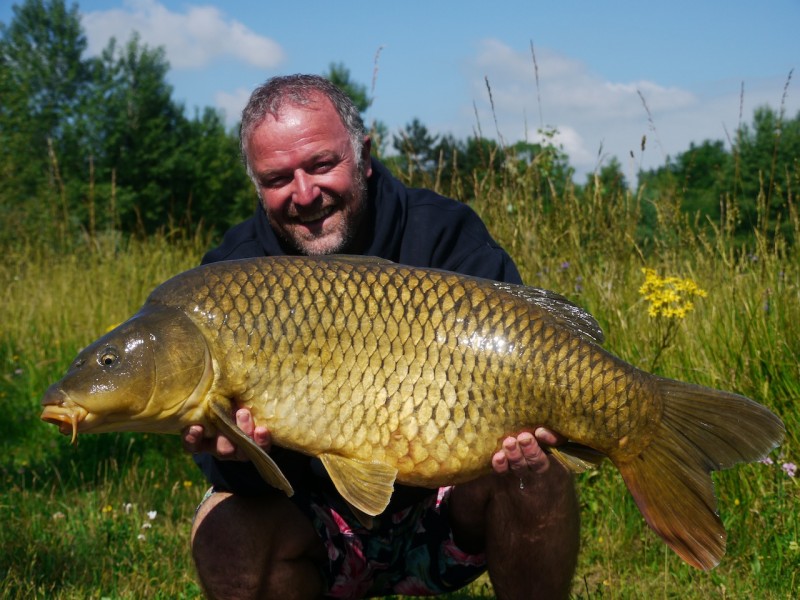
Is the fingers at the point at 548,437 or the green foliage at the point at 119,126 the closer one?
the fingers at the point at 548,437

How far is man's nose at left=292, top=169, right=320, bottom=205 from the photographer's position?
2.21 metres

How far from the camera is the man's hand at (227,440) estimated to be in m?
1.64

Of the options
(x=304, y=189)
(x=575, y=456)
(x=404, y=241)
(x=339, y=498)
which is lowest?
(x=339, y=498)

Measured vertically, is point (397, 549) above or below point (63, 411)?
below

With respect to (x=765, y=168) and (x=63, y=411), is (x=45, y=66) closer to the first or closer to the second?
(x=765, y=168)

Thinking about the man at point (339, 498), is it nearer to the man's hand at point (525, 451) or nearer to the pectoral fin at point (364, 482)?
the man's hand at point (525, 451)

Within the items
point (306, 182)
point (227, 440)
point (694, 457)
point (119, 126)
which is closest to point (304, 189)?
point (306, 182)

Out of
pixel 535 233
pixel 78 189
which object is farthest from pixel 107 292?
pixel 78 189

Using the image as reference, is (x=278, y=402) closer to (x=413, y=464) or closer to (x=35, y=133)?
(x=413, y=464)

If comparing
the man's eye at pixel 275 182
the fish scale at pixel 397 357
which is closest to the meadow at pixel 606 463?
the fish scale at pixel 397 357

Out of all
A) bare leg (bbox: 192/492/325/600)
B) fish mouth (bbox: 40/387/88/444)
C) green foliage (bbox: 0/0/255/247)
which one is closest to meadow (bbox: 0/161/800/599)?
bare leg (bbox: 192/492/325/600)

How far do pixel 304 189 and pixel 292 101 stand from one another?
257mm

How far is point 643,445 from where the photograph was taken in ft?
5.50

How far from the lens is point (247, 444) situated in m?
1.55
